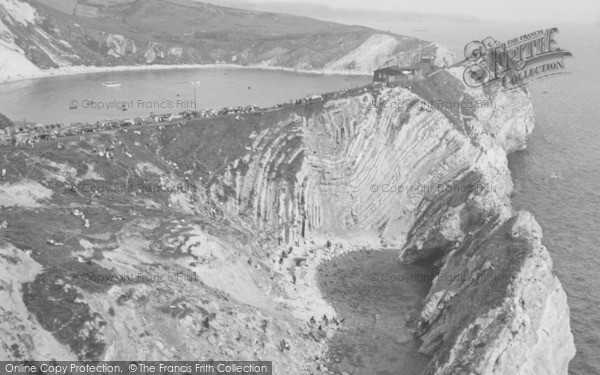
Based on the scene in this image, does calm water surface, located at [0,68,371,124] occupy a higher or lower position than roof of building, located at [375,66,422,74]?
lower

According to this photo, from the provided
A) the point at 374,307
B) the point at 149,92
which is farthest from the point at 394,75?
the point at 149,92

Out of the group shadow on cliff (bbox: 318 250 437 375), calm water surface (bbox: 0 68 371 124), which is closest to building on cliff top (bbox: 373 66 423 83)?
calm water surface (bbox: 0 68 371 124)

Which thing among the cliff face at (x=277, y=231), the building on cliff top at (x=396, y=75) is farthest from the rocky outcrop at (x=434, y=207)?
the building on cliff top at (x=396, y=75)

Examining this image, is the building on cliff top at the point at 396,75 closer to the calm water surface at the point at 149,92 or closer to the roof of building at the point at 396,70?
the roof of building at the point at 396,70

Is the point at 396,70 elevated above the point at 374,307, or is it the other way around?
the point at 396,70

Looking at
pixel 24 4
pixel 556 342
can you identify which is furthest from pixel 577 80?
pixel 24 4
